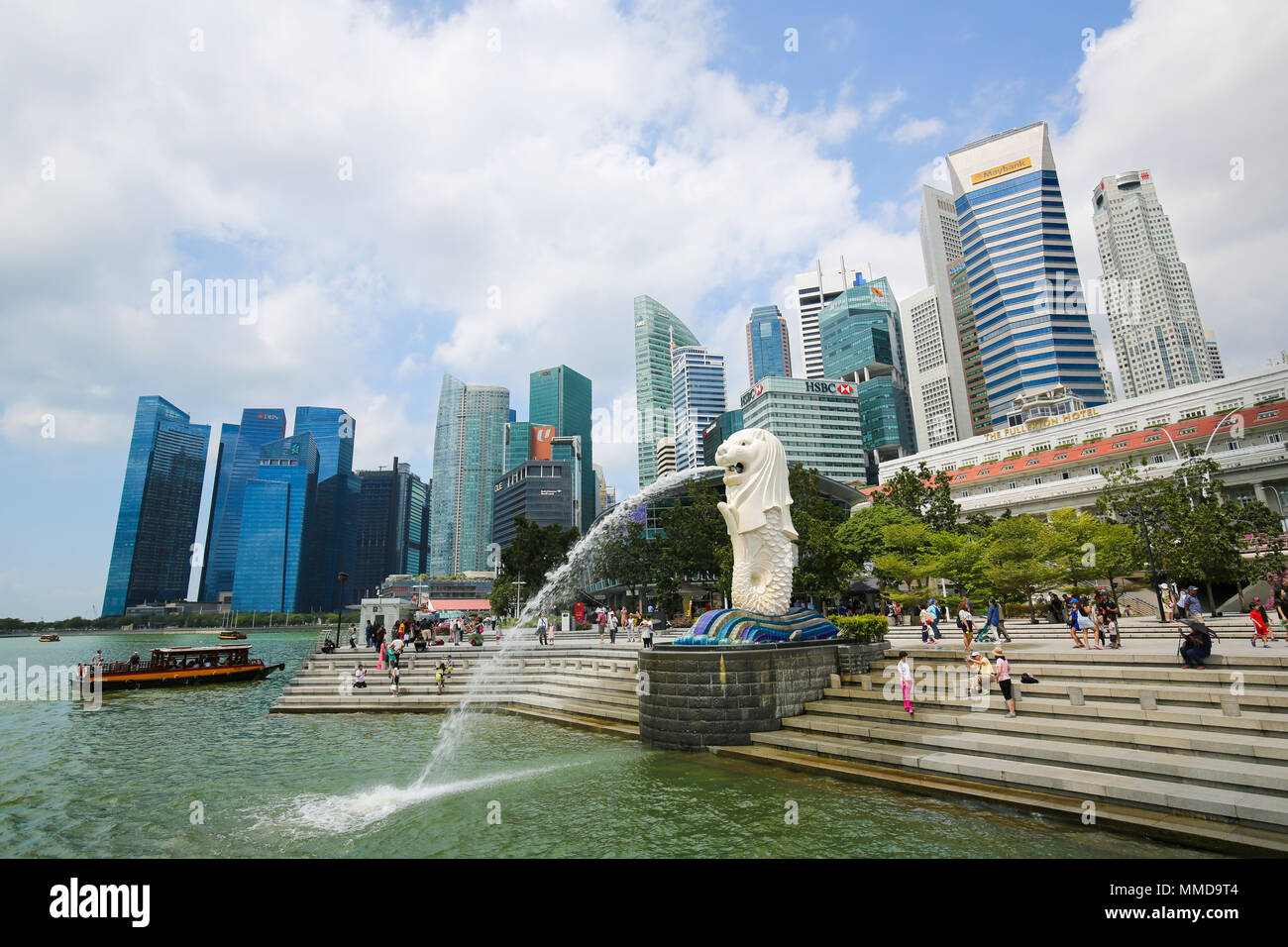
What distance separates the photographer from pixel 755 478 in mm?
17328

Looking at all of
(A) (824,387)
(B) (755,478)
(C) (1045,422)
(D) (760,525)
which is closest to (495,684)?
(D) (760,525)

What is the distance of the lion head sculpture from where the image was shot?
17.1 metres

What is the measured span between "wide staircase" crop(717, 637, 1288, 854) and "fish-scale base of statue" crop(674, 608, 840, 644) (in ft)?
5.25

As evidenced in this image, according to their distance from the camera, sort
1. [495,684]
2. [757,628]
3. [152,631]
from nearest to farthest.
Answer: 1. [757,628]
2. [495,684]
3. [152,631]

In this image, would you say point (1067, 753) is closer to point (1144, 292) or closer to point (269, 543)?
point (269, 543)

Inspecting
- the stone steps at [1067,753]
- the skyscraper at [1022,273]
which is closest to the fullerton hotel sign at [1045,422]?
the skyscraper at [1022,273]

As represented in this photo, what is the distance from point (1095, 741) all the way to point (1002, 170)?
133 meters

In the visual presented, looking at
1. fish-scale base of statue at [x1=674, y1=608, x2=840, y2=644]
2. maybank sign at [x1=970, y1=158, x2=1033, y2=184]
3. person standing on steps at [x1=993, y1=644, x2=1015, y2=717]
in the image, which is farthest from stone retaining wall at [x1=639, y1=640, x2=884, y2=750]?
maybank sign at [x1=970, y1=158, x2=1033, y2=184]

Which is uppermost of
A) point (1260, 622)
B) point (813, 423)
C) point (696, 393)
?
point (696, 393)

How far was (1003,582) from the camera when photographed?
30.6m

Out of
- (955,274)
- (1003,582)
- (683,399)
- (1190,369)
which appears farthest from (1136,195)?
(1003,582)

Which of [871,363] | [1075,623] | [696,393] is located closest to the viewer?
[1075,623]
